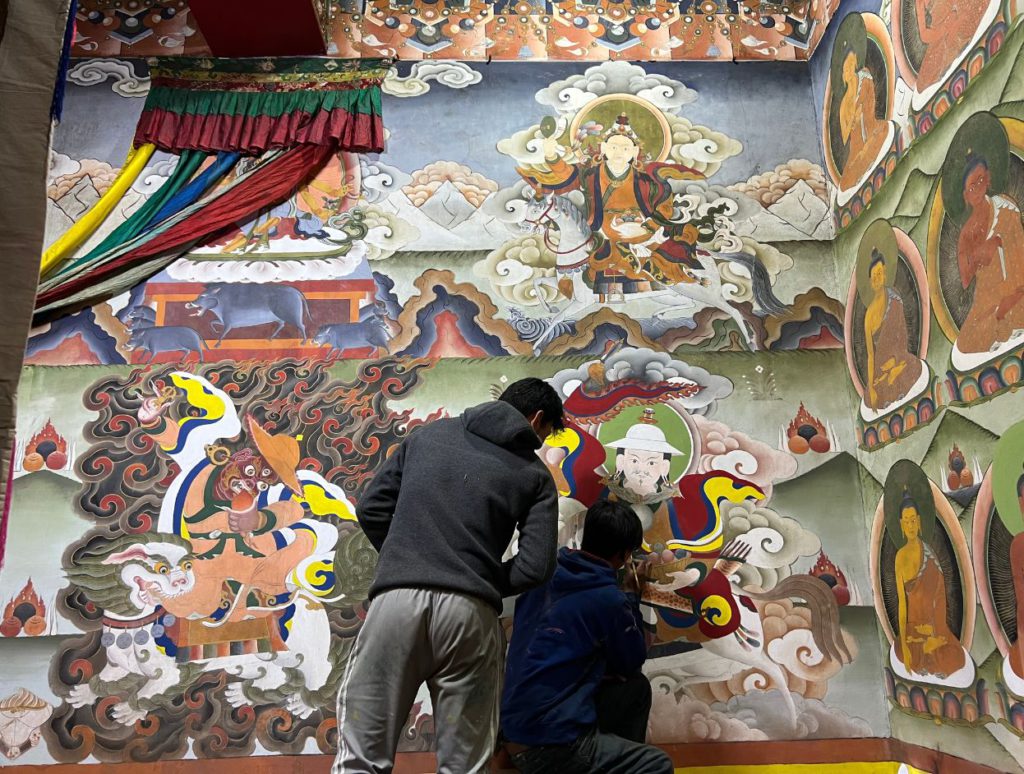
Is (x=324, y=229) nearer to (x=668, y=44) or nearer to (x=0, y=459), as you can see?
(x=668, y=44)

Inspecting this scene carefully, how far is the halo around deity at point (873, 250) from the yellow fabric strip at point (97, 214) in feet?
10.4

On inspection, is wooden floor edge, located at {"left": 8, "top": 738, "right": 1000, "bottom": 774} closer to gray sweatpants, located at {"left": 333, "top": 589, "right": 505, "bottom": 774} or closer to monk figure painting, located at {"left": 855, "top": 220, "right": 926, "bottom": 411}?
gray sweatpants, located at {"left": 333, "top": 589, "right": 505, "bottom": 774}

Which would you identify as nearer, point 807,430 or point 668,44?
point 807,430

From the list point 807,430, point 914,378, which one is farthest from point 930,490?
point 807,430

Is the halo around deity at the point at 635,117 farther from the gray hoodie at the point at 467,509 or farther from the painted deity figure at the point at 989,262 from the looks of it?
the gray hoodie at the point at 467,509

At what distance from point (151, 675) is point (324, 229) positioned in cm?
198

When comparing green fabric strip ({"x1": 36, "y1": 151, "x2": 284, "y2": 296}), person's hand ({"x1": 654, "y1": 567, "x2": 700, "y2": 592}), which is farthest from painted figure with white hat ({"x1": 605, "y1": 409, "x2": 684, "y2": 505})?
green fabric strip ({"x1": 36, "y1": 151, "x2": 284, "y2": 296})

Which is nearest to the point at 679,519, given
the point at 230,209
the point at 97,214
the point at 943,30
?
the point at 943,30

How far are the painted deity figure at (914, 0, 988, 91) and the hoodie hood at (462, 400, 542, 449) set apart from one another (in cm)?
186

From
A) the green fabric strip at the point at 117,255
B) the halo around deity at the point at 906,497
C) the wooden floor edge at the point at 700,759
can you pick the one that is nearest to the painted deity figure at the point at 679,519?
the wooden floor edge at the point at 700,759

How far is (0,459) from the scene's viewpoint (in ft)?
3.91

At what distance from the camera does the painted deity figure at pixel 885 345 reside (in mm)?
3211

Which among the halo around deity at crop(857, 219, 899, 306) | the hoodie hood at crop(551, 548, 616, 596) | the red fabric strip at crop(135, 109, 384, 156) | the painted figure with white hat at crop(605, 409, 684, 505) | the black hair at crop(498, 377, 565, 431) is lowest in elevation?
the painted figure with white hat at crop(605, 409, 684, 505)

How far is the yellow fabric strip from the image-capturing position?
150 inches
